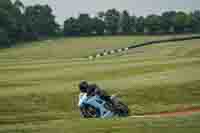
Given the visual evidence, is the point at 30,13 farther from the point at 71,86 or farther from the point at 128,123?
the point at 128,123

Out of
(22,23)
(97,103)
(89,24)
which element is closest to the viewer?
(97,103)

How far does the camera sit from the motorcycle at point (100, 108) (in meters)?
16.1

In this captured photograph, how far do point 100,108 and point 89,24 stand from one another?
104 meters

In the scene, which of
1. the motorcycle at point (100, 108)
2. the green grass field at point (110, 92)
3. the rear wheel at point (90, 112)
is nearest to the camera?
the green grass field at point (110, 92)

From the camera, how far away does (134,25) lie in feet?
419

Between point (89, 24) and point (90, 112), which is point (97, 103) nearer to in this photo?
point (90, 112)

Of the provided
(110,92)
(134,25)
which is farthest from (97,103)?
(134,25)

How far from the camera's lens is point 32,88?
25.3 meters

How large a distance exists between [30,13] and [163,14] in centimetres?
4038

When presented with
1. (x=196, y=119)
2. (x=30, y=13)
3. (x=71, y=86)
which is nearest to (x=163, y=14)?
(x=30, y=13)

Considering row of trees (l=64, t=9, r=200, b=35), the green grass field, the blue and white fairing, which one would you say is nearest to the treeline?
row of trees (l=64, t=9, r=200, b=35)

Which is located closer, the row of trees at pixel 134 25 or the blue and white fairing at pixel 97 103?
the blue and white fairing at pixel 97 103

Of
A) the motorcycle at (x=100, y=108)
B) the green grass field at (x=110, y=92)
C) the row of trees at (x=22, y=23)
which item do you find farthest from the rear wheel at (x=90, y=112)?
the row of trees at (x=22, y=23)

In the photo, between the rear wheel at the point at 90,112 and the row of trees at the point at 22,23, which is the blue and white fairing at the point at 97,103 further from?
the row of trees at the point at 22,23
